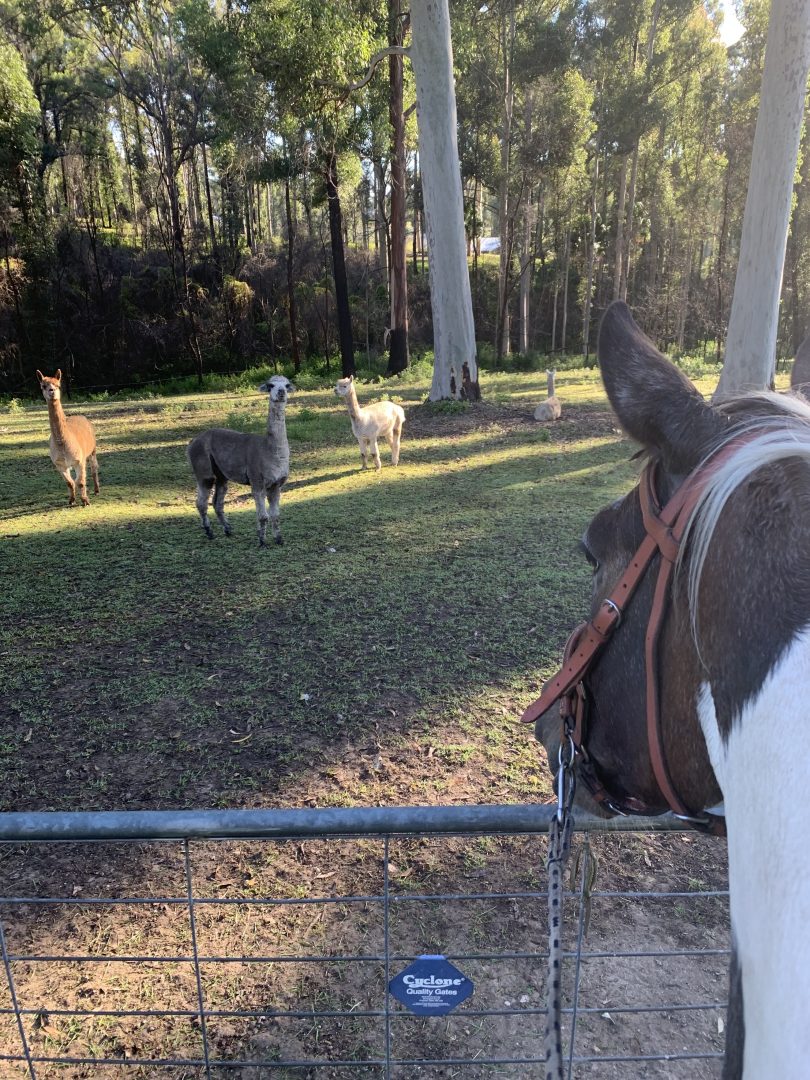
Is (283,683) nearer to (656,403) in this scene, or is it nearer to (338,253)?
(656,403)

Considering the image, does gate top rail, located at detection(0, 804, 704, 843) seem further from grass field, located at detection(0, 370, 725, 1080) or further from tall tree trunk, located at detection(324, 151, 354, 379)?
tall tree trunk, located at detection(324, 151, 354, 379)

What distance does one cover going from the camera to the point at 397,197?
19.5 meters

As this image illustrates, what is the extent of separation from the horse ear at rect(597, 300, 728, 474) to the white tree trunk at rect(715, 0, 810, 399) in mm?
9189

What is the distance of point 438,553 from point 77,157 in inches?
1348

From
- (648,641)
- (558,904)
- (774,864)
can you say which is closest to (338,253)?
(648,641)

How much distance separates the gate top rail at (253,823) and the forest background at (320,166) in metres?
18.4

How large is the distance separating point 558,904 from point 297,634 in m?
4.40

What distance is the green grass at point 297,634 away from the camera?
149 inches

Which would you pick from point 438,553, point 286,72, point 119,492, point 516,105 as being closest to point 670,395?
point 438,553

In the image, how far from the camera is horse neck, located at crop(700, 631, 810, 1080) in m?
0.71

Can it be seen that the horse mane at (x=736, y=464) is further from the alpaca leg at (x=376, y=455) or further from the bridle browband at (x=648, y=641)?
the alpaca leg at (x=376, y=455)

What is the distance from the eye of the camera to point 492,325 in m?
36.2

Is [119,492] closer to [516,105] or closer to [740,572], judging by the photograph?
[740,572]

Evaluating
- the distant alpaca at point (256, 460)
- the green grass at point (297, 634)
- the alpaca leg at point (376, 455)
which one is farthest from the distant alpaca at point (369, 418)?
the distant alpaca at point (256, 460)
